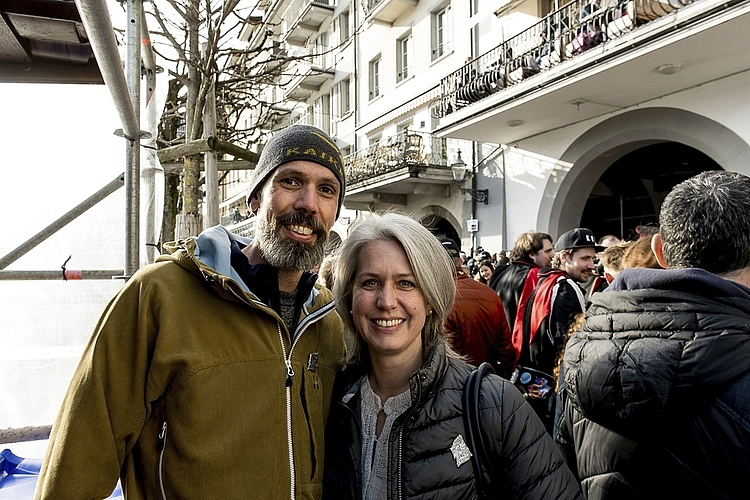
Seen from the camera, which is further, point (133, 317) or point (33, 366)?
point (33, 366)

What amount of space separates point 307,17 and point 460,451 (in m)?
23.4

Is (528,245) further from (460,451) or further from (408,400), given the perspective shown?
(460,451)

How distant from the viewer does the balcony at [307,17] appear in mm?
21250

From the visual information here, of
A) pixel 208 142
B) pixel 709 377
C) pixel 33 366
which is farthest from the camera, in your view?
pixel 208 142

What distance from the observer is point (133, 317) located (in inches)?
56.9

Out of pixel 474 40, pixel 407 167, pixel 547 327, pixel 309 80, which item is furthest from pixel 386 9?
pixel 547 327

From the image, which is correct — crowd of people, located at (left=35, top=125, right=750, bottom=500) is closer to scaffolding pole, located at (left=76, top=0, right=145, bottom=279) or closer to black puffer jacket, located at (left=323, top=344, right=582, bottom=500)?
black puffer jacket, located at (left=323, top=344, right=582, bottom=500)

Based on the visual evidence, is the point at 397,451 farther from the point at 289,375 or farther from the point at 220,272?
the point at 220,272

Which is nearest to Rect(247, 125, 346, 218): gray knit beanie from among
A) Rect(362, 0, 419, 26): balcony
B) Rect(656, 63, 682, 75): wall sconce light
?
Rect(656, 63, 682, 75): wall sconce light

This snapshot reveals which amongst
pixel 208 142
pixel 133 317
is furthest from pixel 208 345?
pixel 208 142

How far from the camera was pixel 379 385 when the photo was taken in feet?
5.84

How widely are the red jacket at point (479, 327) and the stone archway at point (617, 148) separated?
558cm

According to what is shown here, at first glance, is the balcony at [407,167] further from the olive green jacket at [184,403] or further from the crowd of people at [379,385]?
the olive green jacket at [184,403]

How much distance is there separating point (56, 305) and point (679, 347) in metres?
2.45
